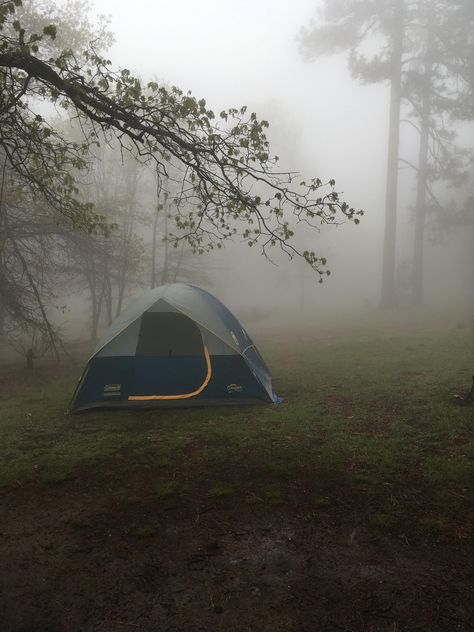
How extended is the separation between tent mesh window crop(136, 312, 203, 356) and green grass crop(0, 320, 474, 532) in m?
1.30

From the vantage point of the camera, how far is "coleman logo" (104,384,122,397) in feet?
24.2

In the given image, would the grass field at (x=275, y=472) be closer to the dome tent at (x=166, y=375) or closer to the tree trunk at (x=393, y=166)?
the dome tent at (x=166, y=375)

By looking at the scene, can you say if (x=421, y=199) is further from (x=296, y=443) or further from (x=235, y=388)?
(x=296, y=443)

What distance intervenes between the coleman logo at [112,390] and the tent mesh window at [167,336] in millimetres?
705

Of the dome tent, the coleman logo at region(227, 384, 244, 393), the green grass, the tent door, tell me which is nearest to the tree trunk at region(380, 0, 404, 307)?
the green grass

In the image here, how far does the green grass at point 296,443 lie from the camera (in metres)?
4.40

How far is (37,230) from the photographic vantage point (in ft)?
38.4

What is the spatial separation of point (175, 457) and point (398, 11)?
23495 mm

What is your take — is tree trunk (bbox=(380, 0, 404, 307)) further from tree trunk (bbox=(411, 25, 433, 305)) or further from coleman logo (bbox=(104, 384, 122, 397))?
coleman logo (bbox=(104, 384, 122, 397))

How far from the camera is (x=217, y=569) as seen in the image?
10.8ft

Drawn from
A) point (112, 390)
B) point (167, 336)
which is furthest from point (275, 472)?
point (167, 336)

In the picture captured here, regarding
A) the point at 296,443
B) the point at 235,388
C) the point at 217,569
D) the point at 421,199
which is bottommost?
the point at 217,569

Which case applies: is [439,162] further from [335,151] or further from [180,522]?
[335,151]

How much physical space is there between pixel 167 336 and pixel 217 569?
5680mm
